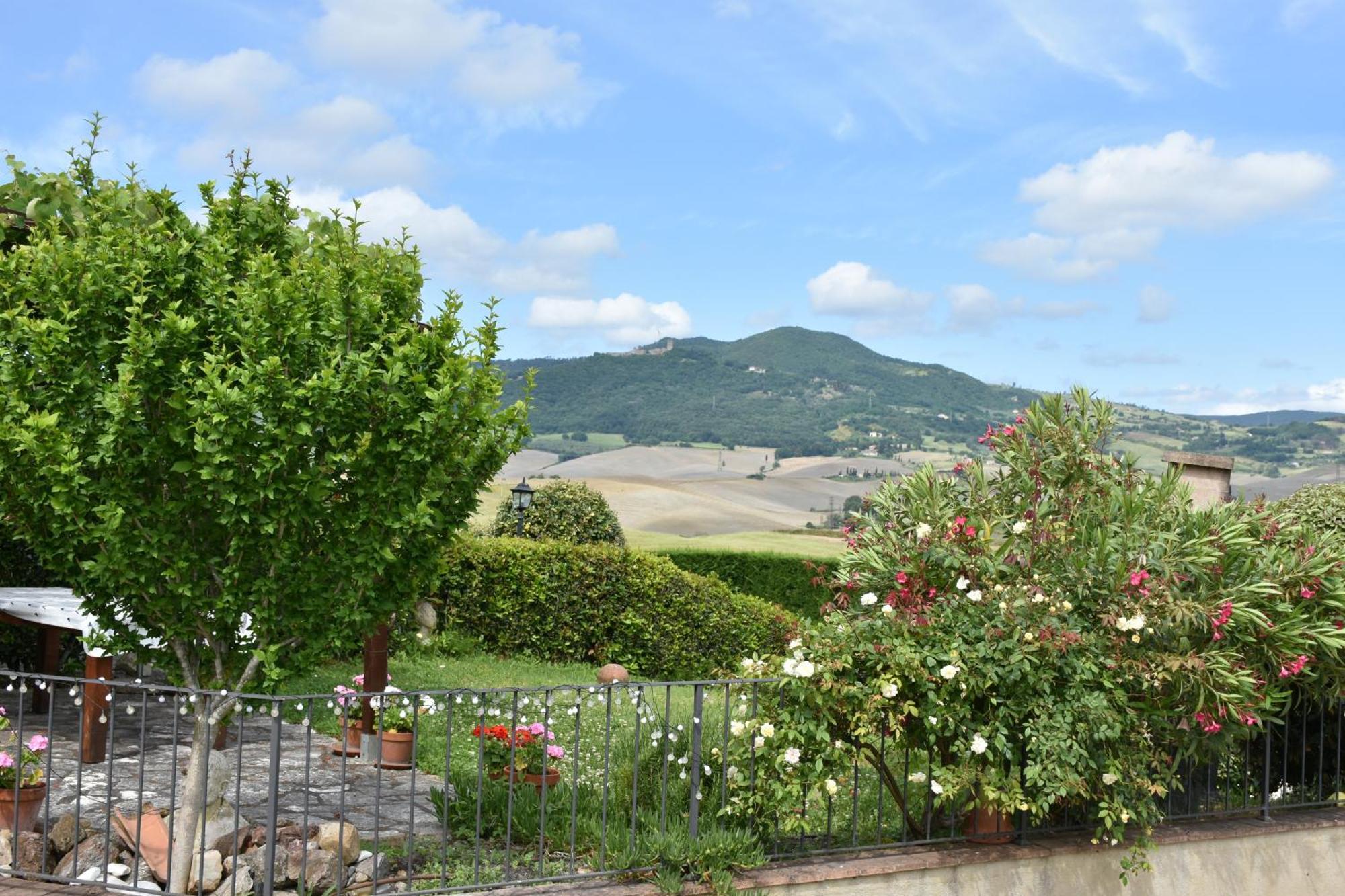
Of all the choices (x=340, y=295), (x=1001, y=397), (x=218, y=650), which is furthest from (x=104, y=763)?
(x=1001, y=397)

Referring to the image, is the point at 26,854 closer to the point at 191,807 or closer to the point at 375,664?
the point at 191,807

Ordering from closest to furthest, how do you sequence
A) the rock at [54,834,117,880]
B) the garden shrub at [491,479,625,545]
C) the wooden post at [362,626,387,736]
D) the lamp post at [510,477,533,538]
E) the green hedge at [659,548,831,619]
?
1. the rock at [54,834,117,880]
2. the wooden post at [362,626,387,736]
3. the lamp post at [510,477,533,538]
4. the garden shrub at [491,479,625,545]
5. the green hedge at [659,548,831,619]

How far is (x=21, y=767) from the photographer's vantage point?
5.98 m

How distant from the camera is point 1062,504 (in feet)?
21.4

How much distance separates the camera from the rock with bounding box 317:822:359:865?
568 cm

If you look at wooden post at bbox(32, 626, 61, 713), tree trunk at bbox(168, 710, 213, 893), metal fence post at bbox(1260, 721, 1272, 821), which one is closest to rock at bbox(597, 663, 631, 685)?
wooden post at bbox(32, 626, 61, 713)

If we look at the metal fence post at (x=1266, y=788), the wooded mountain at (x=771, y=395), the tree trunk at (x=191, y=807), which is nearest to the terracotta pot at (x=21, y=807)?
the tree trunk at (x=191, y=807)

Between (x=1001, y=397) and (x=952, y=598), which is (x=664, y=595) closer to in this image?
(x=952, y=598)

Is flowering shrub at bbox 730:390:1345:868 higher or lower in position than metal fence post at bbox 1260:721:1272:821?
higher

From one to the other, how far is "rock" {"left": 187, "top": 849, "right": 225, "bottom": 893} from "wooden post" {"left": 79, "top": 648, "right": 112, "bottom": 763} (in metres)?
2.56

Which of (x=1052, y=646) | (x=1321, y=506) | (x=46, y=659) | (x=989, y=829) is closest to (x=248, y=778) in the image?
(x=46, y=659)

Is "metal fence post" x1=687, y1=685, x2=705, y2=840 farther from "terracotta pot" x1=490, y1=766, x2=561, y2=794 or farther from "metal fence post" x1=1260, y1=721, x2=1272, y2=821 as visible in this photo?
"metal fence post" x1=1260, y1=721, x2=1272, y2=821

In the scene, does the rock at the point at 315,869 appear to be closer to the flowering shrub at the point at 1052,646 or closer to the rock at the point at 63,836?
the rock at the point at 63,836

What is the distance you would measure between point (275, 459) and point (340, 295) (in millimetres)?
785
